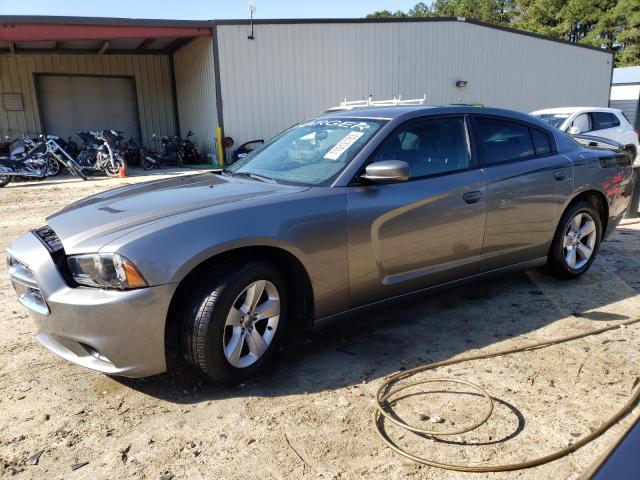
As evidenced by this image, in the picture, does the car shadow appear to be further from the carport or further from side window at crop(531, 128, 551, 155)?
the carport

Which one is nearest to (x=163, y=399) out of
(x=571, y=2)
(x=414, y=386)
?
(x=414, y=386)

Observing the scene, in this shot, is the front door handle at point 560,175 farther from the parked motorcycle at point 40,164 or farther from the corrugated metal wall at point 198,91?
the corrugated metal wall at point 198,91

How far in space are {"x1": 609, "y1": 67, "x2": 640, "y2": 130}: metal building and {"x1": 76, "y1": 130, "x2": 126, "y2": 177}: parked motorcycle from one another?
1119 inches

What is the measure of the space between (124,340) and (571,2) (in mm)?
47937

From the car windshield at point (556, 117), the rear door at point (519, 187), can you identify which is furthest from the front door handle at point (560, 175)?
the car windshield at point (556, 117)

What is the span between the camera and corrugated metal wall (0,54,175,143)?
17.3m

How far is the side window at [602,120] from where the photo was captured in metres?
11.9

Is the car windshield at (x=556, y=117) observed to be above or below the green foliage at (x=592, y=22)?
below

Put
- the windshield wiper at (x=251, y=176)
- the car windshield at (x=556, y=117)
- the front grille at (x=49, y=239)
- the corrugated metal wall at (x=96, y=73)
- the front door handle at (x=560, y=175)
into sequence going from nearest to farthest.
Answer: the front grille at (x=49, y=239) < the windshield wiper at (x=251, y=176) < the front door handle at (x=560, y=175) < the car windshield at (x=556, y=117) < the corrugated metal wall at (x=96, y=73)

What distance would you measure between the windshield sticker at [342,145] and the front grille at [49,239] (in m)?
1.77

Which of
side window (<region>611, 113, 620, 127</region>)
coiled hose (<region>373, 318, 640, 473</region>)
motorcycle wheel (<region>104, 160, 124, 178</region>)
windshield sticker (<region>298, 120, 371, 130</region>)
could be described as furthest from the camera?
motorcycle wheel (<region>104, 160, 124, 178</region>)

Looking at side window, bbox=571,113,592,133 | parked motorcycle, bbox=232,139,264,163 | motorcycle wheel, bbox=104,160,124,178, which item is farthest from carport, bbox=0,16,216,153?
side window, bbox=571,113,592,133

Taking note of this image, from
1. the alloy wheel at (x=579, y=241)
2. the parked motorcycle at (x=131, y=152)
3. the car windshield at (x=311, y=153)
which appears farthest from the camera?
the parked motorcycle at (x=131, y=152)

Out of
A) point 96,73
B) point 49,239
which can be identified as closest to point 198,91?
point 96,73
